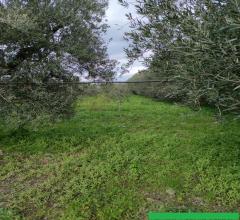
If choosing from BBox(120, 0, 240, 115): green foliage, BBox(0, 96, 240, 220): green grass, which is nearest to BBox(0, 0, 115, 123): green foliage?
BBox(0, 96, 240, 220): green grass

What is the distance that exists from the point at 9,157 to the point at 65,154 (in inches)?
54.4

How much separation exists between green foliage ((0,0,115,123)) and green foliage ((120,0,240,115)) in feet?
11.3

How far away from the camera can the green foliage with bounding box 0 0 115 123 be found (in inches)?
386

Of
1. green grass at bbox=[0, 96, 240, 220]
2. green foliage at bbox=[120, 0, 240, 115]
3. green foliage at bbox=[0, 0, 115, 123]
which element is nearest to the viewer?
green foliage at bbox=[120, 0, 240, 115]

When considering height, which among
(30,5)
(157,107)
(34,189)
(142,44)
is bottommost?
(34,189)

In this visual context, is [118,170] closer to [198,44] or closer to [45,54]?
[45,54]

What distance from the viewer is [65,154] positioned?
10.2 m

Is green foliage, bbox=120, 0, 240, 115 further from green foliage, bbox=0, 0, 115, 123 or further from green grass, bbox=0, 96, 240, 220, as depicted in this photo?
green foliage, bbox=0, 0, 115, 123

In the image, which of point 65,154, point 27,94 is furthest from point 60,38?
point 65,154

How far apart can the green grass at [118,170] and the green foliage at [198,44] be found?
1.16 meters

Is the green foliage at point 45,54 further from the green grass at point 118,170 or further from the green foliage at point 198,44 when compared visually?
the green foliage at point 198,44

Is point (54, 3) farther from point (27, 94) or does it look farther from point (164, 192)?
point (164, 192)

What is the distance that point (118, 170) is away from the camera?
9039mm

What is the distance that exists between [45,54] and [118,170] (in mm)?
3593
